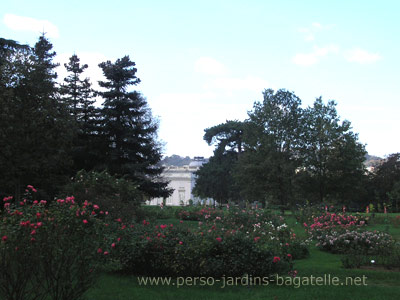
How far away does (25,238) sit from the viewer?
458 cm

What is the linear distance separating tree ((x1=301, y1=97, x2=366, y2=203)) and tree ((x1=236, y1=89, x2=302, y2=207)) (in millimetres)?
1196

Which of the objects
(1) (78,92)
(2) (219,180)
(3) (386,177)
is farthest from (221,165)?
(1) (78,92)

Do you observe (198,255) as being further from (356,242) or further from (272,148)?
(272,148)

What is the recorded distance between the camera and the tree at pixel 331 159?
34531 millimetres

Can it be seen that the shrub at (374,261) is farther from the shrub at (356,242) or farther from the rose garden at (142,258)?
the shrub at (356,242)

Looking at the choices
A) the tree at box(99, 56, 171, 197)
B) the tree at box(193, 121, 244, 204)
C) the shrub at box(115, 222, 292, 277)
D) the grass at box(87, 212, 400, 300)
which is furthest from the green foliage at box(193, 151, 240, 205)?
the grass at box(87, 212, 400, 300)

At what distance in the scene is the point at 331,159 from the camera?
34125mm

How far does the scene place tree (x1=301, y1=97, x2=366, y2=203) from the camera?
34.5 m

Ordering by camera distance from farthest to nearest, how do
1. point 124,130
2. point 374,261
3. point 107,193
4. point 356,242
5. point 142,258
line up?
point 124,130 → point 107,193 → point 356,242 → point 374,261 → point 142,258

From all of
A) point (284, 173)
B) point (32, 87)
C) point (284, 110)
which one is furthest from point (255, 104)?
point (32, 87)

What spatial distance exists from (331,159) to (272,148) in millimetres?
5128

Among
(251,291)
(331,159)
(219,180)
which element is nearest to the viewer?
(251,291)

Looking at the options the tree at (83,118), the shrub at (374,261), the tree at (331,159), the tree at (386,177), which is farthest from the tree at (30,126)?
the tree at (386,177)

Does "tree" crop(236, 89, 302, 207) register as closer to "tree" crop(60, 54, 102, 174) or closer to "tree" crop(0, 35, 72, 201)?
"tree" crop(60, 54, 102, 174)
